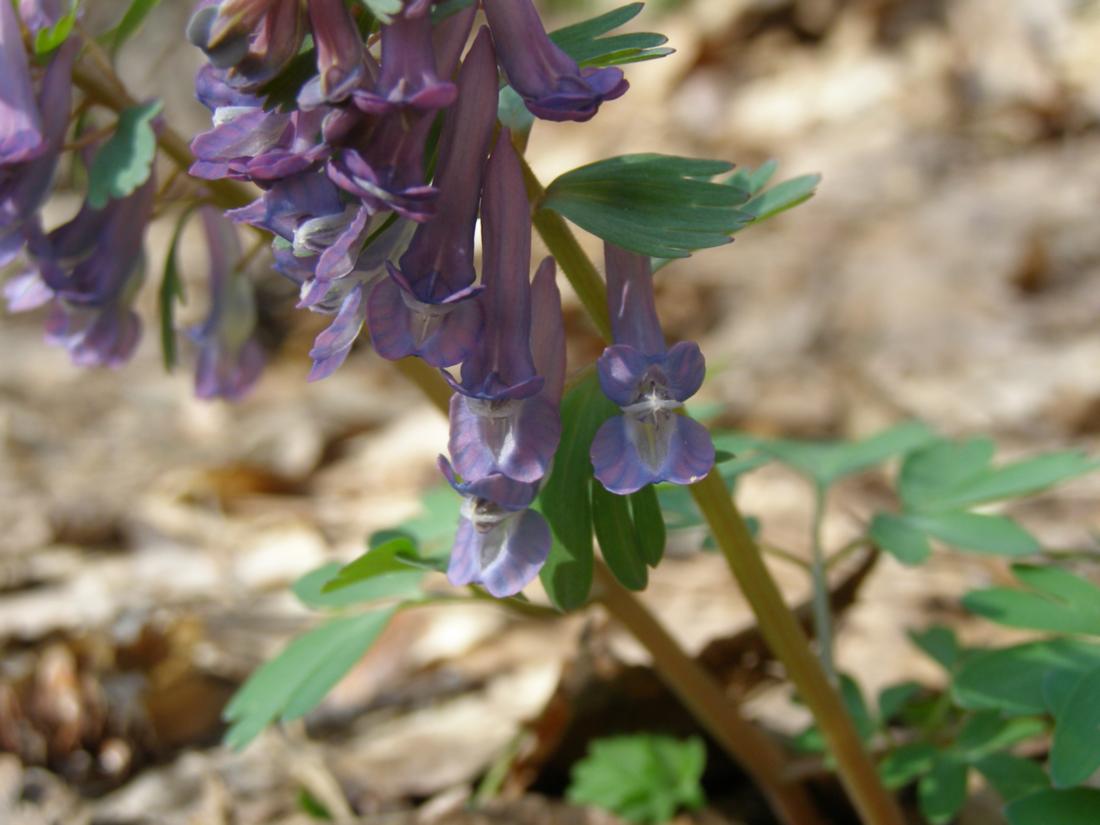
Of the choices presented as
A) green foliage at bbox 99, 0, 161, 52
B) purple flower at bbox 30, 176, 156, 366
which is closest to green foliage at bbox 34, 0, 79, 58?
green foliage at bbox 99, 0, 161, 52

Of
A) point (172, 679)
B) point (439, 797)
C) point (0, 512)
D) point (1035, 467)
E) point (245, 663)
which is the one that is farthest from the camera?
point (0, 512)

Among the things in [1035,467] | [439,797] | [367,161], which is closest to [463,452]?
[367,161]

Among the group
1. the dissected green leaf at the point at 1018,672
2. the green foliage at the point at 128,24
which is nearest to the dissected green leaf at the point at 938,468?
the dissected green leaf at the point at 1018,672

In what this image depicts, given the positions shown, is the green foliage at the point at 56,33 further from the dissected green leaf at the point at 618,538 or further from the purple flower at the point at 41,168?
the dissected green leaf at the point at 618,538

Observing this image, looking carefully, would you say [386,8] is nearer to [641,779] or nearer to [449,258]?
[449,258]

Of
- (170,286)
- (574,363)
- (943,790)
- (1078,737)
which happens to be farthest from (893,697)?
(574,363)

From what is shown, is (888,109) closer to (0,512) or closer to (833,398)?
(833,398)

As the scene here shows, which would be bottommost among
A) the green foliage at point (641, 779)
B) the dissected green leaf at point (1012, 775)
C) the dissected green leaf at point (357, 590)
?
the green foliage at point (641, 779)
